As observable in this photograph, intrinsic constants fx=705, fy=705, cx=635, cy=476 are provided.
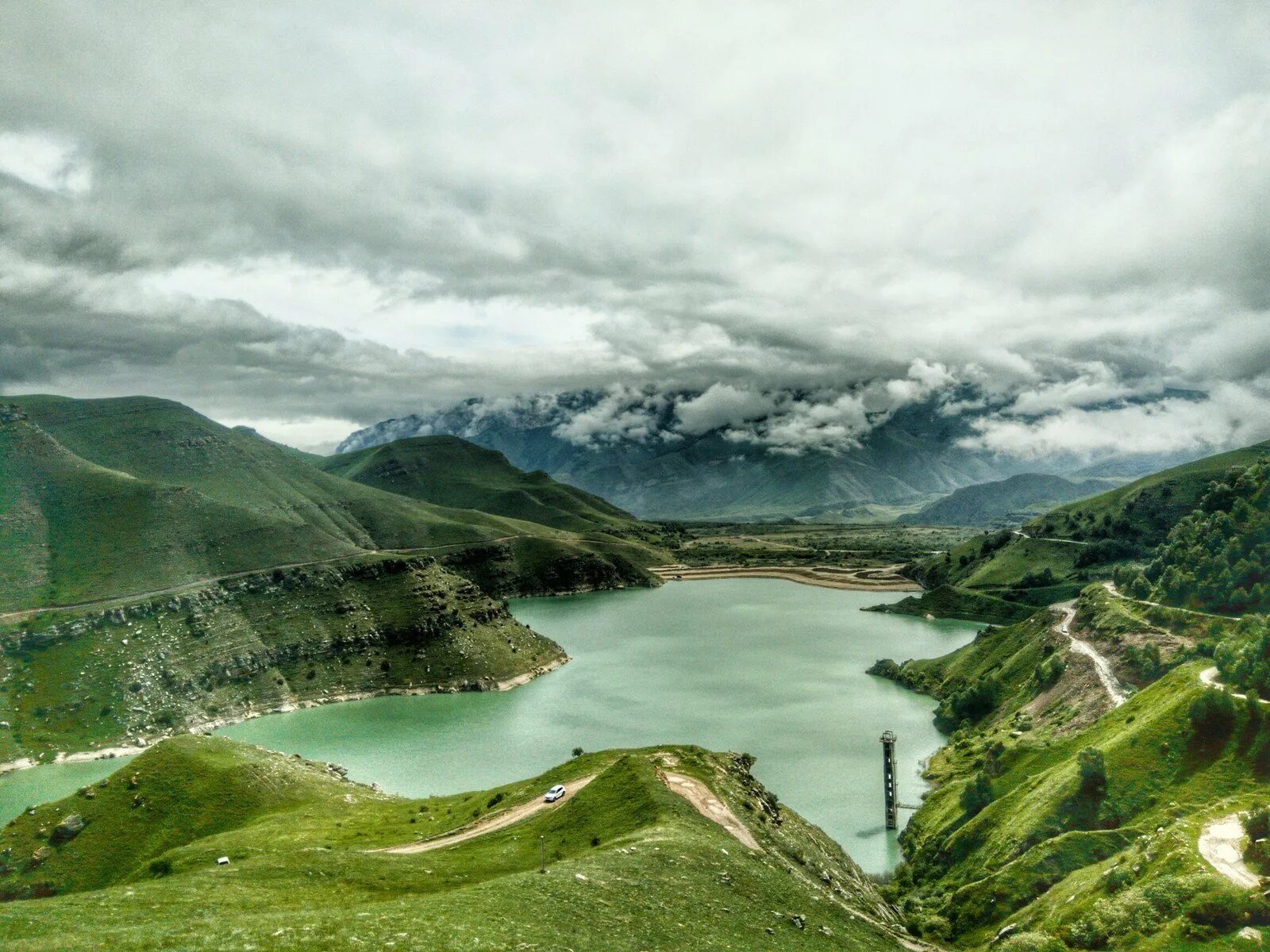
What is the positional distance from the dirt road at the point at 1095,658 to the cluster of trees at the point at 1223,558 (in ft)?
39.4

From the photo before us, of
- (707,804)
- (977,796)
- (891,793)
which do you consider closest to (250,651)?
(707,804)

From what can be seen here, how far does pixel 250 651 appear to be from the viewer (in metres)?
147

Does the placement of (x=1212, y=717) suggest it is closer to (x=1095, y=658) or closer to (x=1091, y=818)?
(x=1091, y=818)

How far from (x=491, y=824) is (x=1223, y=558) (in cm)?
11112

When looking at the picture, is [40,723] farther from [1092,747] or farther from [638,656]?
[1092,747]

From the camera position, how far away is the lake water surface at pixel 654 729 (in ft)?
314

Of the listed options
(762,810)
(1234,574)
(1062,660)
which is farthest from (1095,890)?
(1234,574)

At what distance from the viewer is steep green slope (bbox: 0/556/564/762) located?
121m

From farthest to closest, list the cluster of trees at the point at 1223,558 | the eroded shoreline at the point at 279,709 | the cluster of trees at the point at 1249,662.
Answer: the eroded shoreline at the point at 279,709 → the cluster of trees at the point at 1223,558 → the cluster of trees at the point at 1249,662

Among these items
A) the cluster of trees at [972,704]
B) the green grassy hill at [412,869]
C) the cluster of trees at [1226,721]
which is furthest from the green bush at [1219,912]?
the cluster of trees at [972,704]

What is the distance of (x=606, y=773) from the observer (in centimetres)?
6284

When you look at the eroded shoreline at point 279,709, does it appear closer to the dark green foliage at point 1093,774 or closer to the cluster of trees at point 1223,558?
the dark green foliage at point 1093,774

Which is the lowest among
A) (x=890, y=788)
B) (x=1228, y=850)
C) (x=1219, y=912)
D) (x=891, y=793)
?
(x=891, y=793)

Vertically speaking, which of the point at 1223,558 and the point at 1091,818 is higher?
the point at 1223,558
